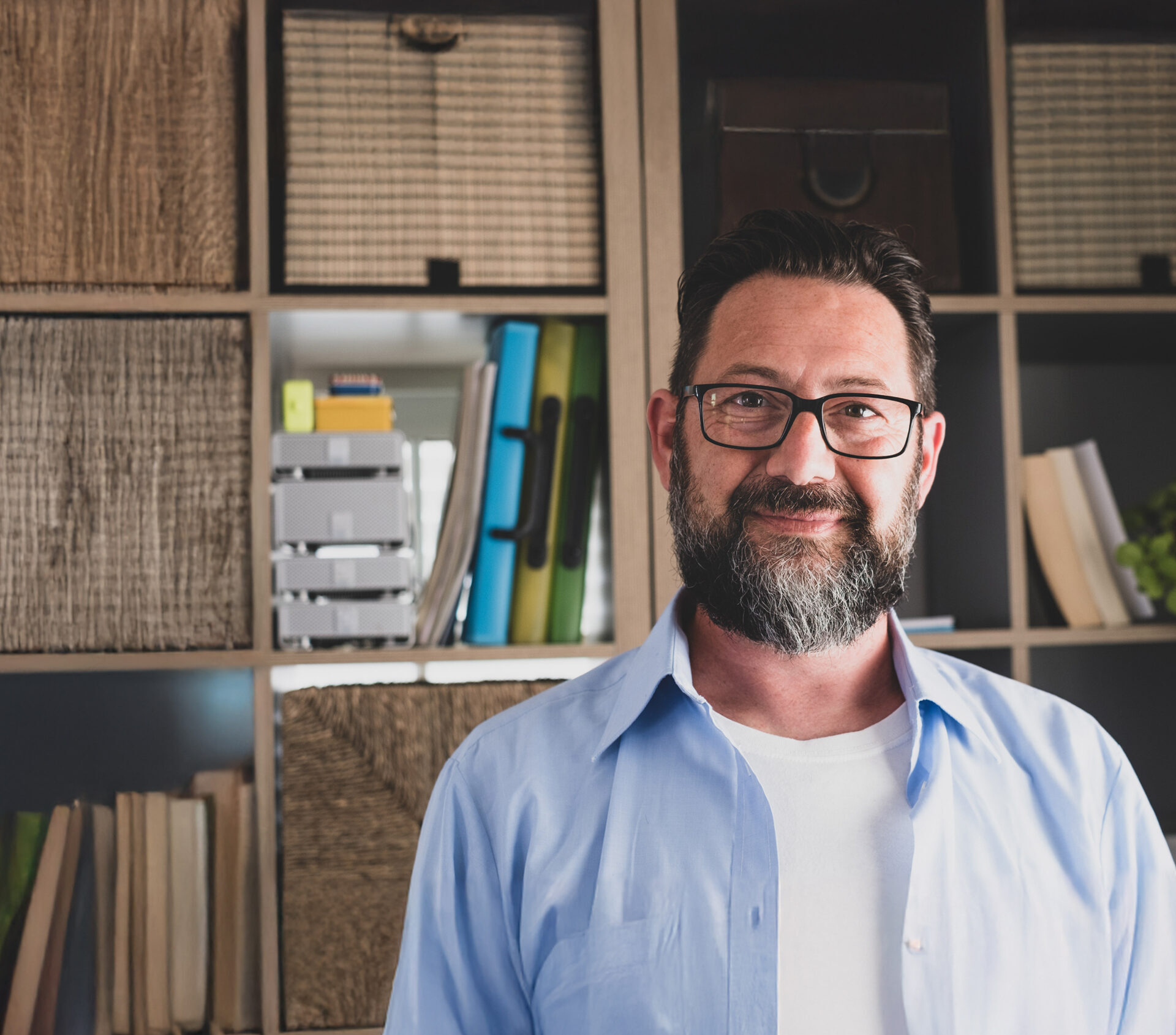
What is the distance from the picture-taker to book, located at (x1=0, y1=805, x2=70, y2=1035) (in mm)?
1268

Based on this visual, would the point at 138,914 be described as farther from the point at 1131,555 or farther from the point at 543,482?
the point at 1131,555

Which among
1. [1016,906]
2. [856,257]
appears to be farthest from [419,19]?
[1016,906]

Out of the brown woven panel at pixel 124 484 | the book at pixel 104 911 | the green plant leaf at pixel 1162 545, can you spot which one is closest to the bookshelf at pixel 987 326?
the green plant leaf at pixel 1162 545

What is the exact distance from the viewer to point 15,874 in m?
1.32

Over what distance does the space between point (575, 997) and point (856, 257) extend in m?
0.70

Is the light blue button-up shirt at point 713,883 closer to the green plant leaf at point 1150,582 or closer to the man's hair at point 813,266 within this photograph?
the man's hair at point 813,266

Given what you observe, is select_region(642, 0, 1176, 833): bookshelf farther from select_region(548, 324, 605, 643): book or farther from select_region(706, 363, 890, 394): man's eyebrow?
select_region(706, 363, 890, 394): man's eyebrow

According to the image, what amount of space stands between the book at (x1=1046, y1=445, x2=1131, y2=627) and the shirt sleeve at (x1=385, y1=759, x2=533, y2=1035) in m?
1.06

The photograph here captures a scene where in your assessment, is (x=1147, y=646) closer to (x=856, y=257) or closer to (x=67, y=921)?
(x=856, y=257)

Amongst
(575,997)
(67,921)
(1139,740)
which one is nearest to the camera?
(575,997)

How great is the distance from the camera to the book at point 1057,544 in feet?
4.91

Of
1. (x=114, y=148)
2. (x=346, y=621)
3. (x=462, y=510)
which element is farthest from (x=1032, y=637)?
(x=114, y=148)

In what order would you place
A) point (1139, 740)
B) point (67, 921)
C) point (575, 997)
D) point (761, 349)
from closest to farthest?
point (575, 997) → point (761, 349) → point (67, 921) → point (1139, 740)

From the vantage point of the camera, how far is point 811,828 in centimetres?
82
